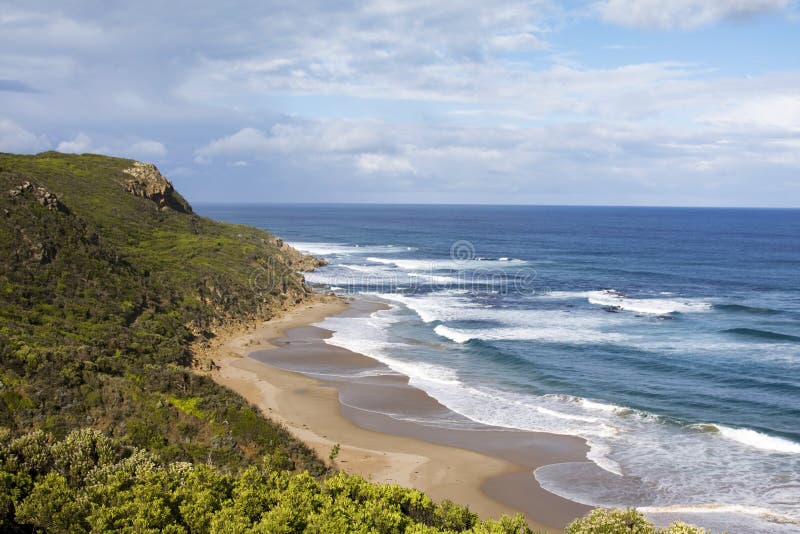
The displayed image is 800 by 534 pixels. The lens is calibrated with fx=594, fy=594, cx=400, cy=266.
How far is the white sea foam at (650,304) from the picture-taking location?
55978 mm

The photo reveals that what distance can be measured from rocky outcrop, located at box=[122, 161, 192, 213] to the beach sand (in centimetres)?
3587

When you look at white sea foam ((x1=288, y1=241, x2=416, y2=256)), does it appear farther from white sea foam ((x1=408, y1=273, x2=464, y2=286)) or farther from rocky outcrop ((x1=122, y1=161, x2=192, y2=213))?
rocky outcrop ((x1=122, y1=161, x2=192, y2=213))

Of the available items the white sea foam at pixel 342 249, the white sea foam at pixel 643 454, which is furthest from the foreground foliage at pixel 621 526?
the white sea foam at pixel 342 249

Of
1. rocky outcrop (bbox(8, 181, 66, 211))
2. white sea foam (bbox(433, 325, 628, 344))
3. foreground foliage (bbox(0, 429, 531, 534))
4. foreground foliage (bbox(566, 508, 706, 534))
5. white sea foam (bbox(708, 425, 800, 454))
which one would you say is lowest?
white sea foam (bbox(708, 425, 800, 454))

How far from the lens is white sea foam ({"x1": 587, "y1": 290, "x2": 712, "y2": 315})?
56.0m

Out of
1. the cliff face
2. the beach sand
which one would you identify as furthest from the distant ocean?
the cliff face

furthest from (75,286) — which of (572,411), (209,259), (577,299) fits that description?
(577,299)

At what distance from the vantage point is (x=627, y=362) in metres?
39.5

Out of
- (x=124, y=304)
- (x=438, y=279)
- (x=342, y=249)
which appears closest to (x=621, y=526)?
(x=124, y=304)

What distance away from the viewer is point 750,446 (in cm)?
2678

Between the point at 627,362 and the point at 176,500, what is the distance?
107ft

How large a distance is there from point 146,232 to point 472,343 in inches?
1379

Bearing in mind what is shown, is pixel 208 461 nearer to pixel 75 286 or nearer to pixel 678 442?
pixel 678 442

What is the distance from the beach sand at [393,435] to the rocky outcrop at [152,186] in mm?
35870
